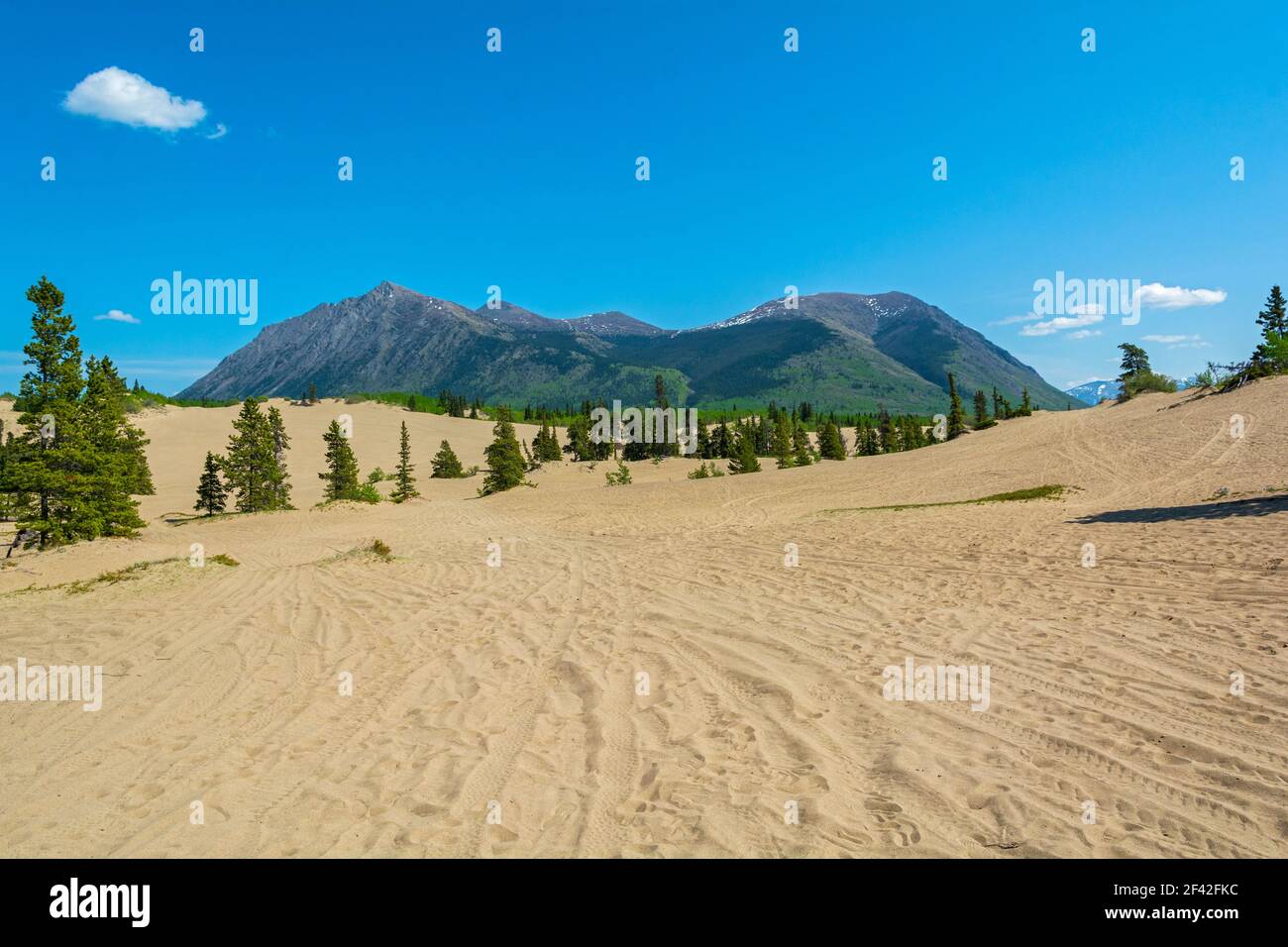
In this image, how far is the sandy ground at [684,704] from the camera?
14.8 feet

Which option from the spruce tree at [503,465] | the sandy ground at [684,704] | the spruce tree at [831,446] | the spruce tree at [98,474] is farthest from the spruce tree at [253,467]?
the spruce tree at [831,446]

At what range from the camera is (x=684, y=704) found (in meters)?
6.91

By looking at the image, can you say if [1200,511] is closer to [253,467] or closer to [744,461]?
[744,461]

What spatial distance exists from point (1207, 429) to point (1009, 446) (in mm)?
11740

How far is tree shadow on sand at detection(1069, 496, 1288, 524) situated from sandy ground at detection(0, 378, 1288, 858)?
0.70ft

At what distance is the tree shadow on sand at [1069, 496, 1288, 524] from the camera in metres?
15.3

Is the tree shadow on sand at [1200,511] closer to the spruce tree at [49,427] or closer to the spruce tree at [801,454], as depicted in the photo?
the spruce tree at [49,427]

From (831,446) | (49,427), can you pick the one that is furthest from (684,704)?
(831,446)

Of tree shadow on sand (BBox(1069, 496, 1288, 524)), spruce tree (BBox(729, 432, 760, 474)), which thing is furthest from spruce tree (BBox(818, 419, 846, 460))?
tree shadow on sand (BBox(1069, 496, 1288, 524))

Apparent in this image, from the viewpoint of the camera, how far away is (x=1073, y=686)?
21.7 feet

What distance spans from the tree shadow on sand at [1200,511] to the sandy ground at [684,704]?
0.70 ft

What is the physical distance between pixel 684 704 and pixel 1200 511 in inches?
715
